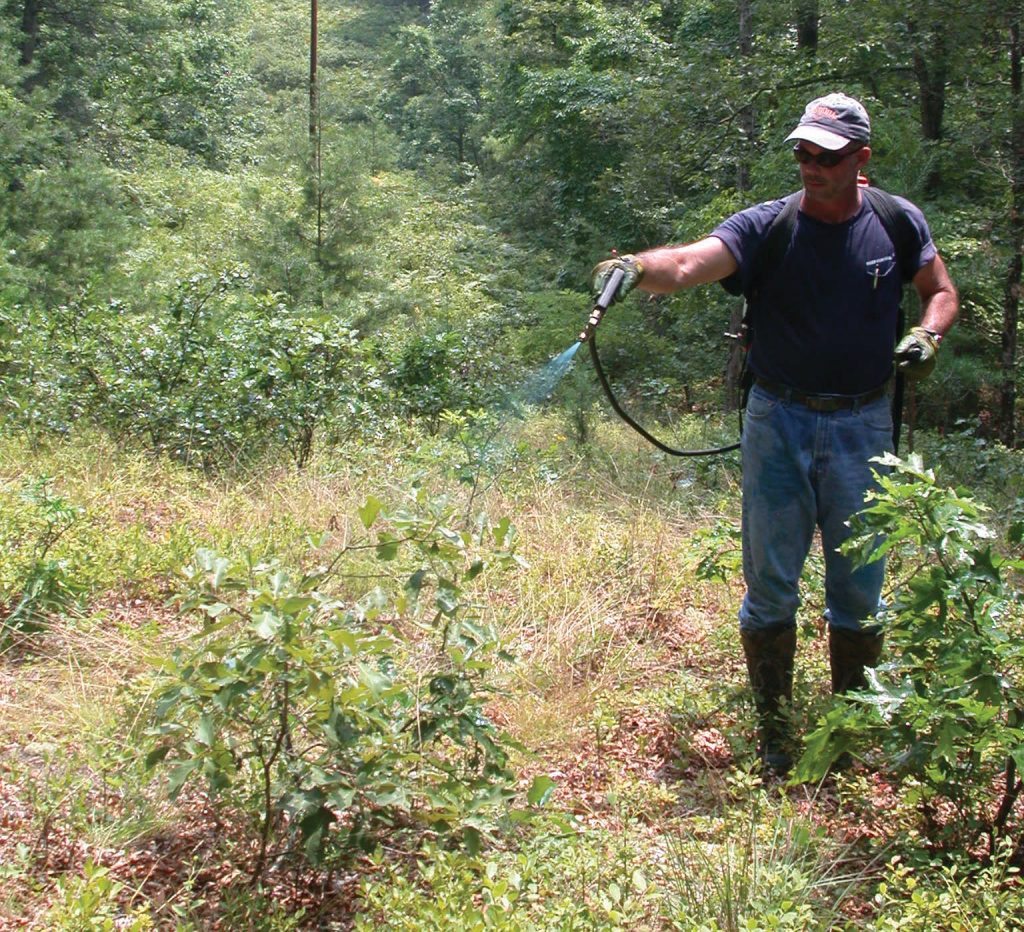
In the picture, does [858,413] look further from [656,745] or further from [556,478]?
[556,478]

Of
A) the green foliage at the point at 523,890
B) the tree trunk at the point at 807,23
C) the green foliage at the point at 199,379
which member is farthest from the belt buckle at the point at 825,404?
the tree trunk at the point at 807,23

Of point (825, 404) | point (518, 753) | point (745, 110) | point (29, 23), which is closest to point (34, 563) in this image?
point (518, 753)

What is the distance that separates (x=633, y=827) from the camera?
300cm

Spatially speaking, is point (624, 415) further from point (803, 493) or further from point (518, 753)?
point (518, 753)

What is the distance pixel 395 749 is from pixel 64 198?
35.4 feet

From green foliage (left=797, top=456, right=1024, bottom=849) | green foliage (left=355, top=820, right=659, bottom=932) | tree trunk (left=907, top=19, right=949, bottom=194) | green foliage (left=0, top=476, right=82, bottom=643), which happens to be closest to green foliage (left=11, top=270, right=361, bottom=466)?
green foliage (left=0, top=476, right=82, bottom=643)

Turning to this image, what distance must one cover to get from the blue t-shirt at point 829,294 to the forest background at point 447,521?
0.44 m

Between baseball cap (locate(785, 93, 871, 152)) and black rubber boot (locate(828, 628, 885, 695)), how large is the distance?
1453 mm

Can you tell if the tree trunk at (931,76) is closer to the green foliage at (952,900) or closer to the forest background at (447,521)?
the forest background at (447,521)

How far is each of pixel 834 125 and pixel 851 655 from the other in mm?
1585

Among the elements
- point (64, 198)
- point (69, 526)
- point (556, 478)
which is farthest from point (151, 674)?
point (64, 198)

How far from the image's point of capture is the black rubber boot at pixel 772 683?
346 centimetres

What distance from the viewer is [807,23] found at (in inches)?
527

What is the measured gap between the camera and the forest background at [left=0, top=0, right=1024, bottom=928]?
8.34ft
